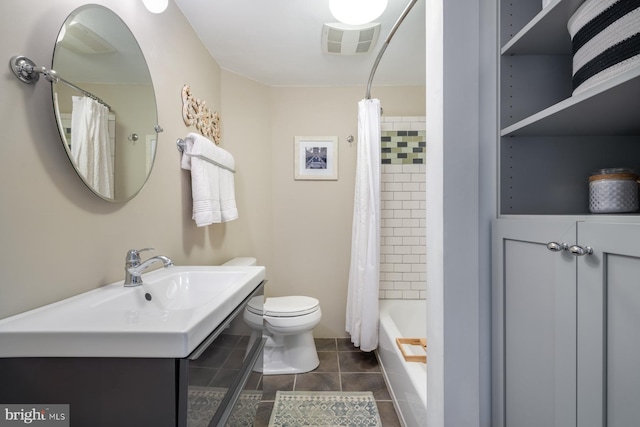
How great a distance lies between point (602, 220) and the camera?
62 cm

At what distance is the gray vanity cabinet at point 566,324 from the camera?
1.84 feet

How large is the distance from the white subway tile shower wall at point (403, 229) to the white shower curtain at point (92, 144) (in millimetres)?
1978

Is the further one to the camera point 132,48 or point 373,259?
point 373,259

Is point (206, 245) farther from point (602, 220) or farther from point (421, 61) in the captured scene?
point (421, 61)

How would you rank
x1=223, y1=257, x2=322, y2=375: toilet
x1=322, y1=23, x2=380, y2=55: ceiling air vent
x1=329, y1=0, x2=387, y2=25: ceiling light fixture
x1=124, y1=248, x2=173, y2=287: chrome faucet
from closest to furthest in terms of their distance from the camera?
x1=124, y1=248, x2=173, y2=287: chrome faucet, x1=329, y1=0, x2=387, y2=25: ceiling light fixture, x1=322, y1=23, x2=380, y2=55: ceiling air vent, x1=223, y1=257, x2=322, y2=375: toilet

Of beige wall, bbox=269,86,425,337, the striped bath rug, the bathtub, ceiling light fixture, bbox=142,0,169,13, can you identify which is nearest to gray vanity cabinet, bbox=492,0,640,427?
the bathtub

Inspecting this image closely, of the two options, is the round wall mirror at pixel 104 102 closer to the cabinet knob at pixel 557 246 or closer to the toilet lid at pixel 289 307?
the toilet lid at pixel 289 307

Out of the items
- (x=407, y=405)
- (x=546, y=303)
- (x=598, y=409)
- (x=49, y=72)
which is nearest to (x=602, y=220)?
(x=546, y=303)

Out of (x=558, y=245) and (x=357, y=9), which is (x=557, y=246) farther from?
(x=357, y=9)

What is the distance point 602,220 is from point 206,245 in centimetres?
197

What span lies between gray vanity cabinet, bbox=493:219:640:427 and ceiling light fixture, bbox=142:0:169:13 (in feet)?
5.78

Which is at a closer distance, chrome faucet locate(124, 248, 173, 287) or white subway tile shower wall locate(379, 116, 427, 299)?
chrome faucet locate(124, 248, 173, 287)

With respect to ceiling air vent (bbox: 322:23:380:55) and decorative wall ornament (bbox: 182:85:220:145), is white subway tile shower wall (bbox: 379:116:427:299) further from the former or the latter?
decorative wall ornament (bbox: 182:85:220:145)

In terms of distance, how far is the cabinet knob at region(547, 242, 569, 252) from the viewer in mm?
683
